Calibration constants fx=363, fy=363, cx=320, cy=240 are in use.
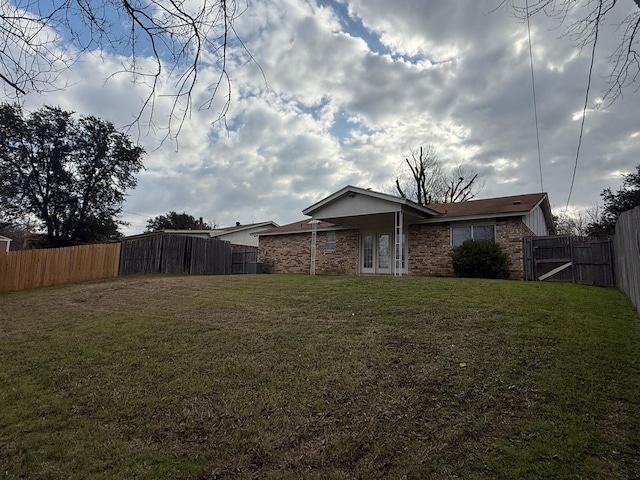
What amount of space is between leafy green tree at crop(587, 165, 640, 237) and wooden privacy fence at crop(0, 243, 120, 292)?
25.3 meters

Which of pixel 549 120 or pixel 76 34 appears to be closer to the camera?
pixel 76 34

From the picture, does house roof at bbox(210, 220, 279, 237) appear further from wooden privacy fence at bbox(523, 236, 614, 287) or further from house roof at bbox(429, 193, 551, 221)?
wooden privacy fence at bbox(523, 236, 614, 287)

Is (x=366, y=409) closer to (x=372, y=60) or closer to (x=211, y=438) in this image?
(x=211, y=438)

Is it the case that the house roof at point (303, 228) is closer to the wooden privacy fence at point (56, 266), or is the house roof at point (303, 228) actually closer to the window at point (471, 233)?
the window at point (471, 233)

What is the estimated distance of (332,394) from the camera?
3885mm

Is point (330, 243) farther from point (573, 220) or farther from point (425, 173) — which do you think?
point (573, 220)

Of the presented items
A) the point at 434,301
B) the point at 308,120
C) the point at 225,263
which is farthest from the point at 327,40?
the point at 225,263

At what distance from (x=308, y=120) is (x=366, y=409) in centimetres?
631

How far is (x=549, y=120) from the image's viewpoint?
29.6 ft

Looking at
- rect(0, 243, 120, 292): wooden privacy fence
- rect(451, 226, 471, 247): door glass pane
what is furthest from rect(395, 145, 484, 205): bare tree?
rect(0, 243, 120, 292): wooden privacy fence

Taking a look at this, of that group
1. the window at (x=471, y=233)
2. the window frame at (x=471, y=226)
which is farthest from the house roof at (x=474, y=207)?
the window at (x=471, y=233)

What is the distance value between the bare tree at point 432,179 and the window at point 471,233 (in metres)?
17.7

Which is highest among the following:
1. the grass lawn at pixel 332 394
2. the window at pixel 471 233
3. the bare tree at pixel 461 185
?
the bare tree at pixel 461 185

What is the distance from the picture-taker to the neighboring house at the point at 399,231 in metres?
13.6
